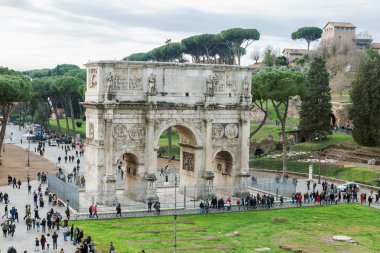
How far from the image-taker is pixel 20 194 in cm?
4919

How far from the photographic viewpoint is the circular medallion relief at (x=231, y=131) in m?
49.7

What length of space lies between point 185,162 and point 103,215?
11657 millimetres

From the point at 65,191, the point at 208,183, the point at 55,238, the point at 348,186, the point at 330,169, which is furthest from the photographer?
the point at 330,169

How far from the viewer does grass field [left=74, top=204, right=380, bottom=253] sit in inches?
1315

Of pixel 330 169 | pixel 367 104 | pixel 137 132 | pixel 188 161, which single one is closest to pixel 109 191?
pixel 137 132

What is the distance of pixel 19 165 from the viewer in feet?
222

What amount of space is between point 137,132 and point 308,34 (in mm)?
110892

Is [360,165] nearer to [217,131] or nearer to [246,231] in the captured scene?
[217,131]

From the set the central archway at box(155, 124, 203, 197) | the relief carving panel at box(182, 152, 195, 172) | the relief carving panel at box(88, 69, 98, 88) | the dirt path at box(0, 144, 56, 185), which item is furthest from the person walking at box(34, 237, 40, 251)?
the dirt path at box(0, 144, 56, 185)

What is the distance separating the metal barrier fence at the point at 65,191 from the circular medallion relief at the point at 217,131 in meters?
13.2

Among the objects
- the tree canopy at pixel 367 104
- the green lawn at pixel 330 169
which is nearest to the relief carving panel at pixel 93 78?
the green lawn at pixel 330 169

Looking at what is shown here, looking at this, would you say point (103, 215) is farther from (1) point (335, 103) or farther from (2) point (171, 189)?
(1) point (335, 103)

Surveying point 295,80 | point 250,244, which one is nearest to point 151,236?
point 250,244

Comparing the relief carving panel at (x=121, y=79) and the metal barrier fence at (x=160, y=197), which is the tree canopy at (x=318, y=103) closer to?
the metal barrier fence at (x=160, y=197)
